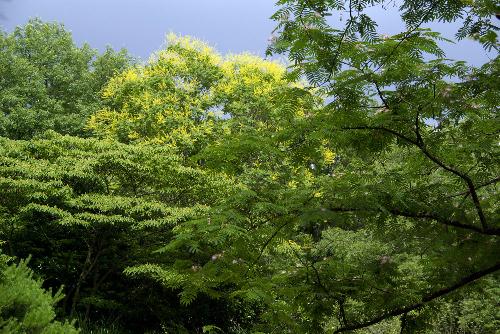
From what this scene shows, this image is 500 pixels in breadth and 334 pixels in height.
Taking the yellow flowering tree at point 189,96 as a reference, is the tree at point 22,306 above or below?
below

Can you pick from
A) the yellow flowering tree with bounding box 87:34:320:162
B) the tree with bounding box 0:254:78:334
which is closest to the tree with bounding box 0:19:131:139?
the yellow flowering tree with bounding box 87:34:320:162

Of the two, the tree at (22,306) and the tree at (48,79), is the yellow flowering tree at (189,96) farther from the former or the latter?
the tree at (22,306)

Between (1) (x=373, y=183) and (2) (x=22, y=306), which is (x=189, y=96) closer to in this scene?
(1) (x=373, y=183)

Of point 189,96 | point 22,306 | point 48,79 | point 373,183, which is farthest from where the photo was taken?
point 48,79

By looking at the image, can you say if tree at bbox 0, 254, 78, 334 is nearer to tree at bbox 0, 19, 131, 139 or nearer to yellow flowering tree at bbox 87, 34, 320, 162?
yellow flowering tree at bbox 87, 34, 320, 162

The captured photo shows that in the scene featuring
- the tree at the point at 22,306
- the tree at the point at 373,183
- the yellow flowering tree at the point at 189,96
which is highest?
the yellow flowering tree at the point at 189,96

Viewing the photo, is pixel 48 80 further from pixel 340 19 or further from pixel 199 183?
pixel 340 19

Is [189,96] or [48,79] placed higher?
[48,79]

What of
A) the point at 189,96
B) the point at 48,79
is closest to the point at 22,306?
the point at 189,96

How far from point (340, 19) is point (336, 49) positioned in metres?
0.45

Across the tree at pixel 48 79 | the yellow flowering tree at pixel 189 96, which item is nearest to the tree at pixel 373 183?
the yellow flowering tree at pixel 189 96

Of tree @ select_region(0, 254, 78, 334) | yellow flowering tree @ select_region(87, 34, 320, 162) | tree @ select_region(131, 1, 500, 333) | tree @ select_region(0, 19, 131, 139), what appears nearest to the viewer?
tree @ select_region(0, 254, 78, 334)

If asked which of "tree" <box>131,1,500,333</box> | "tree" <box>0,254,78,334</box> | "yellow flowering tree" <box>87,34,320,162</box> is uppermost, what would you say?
"yellow flowering tree" <box>87,34,320,162</box>

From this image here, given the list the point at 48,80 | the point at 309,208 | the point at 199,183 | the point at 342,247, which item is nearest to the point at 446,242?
the point at 309,208
